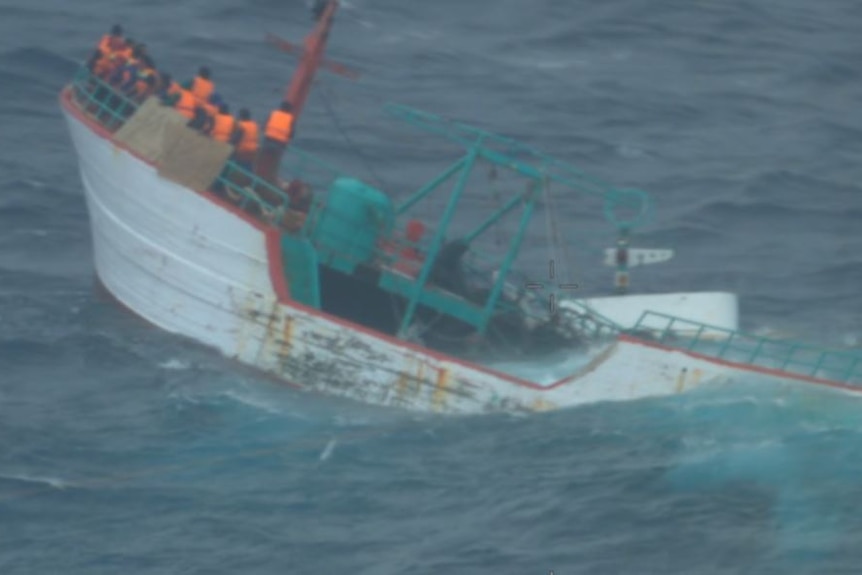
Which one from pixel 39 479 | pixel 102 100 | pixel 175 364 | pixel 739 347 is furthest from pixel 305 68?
pixel 39 479

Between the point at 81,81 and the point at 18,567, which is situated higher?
the point at 81,81

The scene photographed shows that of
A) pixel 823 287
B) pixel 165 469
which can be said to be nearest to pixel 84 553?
pixel 165 469

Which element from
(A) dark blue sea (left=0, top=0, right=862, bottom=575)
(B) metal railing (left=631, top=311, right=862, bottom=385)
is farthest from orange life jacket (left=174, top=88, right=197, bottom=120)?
(B) metal railing (left=631, top=311, right=862, bottom=385)

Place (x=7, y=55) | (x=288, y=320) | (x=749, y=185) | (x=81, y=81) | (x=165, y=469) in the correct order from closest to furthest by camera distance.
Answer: (x=165, y=469), (x=288, y=320), (x=81, y=81), (x=749, y=185), (x=7, y=55)

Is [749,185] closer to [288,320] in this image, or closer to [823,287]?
[823,287]

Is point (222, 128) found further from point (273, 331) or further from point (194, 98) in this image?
point (273, 331)

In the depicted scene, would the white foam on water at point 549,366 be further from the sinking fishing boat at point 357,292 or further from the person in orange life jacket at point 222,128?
the person in orange life jacket at point 222,128
